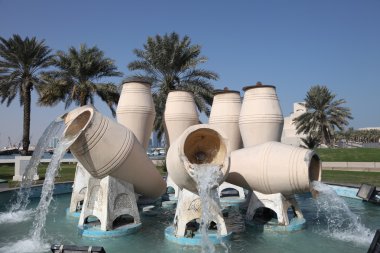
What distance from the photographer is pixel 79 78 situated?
24.9m

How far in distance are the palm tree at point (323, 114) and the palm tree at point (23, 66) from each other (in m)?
30.7

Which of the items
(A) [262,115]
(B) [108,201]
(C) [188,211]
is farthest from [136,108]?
(C) [188,211]

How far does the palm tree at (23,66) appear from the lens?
25781mm

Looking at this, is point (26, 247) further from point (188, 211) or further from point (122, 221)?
point (188, 211)

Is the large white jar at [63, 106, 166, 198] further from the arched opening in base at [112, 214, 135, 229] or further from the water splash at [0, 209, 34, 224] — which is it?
the water splash at [0, 209, 34, 224]

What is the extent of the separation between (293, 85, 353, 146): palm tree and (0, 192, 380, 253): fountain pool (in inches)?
1253

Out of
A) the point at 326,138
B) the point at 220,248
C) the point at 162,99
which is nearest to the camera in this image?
the point at 220,248

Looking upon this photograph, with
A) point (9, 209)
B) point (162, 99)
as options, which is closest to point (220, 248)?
point (9, 209)

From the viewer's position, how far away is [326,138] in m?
43.7

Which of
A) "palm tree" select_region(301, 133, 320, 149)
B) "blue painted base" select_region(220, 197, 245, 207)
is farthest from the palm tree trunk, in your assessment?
"palm tree" select_region(301, 133, 320, 149)

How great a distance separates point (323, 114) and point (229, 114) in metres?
32.3

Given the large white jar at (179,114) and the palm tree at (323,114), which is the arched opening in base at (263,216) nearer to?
the large white jar at (179,114)

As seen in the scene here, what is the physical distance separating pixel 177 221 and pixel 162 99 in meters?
15.1

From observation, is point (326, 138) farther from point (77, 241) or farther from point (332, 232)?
point (77, 241)
